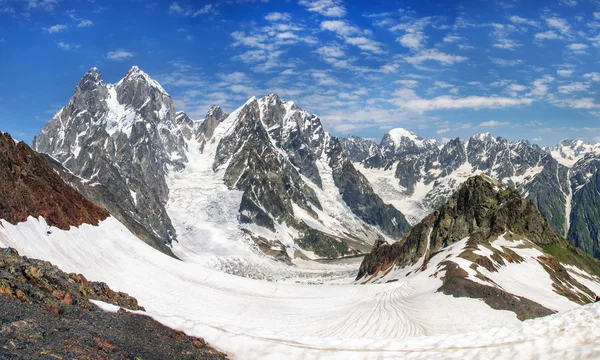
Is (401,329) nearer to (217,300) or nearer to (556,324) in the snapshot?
(217,300)

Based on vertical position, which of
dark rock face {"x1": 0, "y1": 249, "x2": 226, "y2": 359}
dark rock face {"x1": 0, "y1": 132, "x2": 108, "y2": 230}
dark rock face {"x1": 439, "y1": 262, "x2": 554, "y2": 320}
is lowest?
dark rock face {"x1": 439, "y1": 262, "x2": 554, "y2": 320}

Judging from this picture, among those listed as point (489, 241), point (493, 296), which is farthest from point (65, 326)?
point (489, 241)

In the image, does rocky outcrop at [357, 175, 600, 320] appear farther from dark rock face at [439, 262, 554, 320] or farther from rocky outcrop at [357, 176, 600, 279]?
dark rock face at [439, 262, 554, 320]

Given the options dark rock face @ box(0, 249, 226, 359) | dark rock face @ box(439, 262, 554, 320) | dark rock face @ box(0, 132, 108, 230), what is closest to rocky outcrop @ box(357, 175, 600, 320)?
dark rock face @ box(439, 262, 554, 320)

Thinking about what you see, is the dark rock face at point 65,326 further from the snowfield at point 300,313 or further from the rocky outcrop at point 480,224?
the rocky outcrop at point 480,224

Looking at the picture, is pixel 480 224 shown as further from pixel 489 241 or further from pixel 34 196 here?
pixel 34 196

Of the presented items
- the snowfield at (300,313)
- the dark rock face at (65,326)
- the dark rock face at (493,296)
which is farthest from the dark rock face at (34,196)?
the dark rock face at (493,296)

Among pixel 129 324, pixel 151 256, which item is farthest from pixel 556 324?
pixel 151 256
